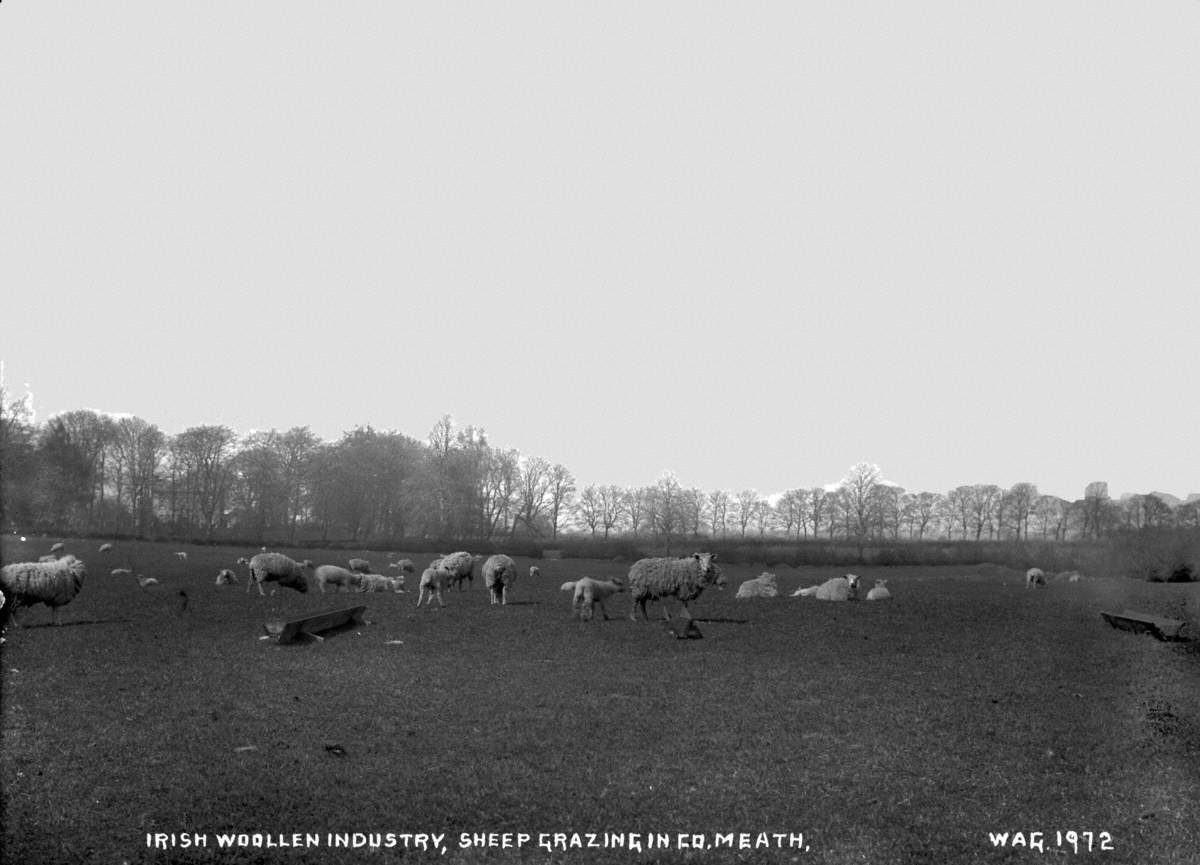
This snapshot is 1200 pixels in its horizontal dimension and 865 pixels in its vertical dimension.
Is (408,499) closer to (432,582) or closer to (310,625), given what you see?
(432,582)

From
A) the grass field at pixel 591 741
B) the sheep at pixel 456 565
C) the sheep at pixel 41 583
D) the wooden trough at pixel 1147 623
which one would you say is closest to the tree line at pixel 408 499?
the sheep at pixel 456 565

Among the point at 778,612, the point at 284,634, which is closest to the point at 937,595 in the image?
the point at 778,612

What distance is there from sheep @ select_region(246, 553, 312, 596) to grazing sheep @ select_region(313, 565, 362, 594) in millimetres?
617

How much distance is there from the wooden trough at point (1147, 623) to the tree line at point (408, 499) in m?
3.57

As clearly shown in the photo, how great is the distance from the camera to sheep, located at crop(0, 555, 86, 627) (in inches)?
703

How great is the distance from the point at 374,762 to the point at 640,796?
3.09 metres

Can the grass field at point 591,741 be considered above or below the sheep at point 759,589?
above

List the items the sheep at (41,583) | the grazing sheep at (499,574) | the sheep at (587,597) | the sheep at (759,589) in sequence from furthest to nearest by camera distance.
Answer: the sheep at (759,589), the grazing sheep at (499,574), the sheep at (587,597), the sheep at (41,583)

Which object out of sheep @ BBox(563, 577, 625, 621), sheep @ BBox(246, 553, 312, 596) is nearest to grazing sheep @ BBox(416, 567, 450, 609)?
sheep @ BBox(563, 577, 625, 621)

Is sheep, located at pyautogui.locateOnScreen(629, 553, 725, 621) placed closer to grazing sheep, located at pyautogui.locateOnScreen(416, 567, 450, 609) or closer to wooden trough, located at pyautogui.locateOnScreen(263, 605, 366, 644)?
grazing sheep, located at pyautogui.locateOnScreen(416, 567, 450, 609)

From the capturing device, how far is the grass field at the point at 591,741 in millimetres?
7297

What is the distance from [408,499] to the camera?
24.9m

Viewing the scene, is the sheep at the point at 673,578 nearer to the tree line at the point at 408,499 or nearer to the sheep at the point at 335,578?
the tree line at the point at 408,499

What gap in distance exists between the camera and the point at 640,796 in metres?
8.30
